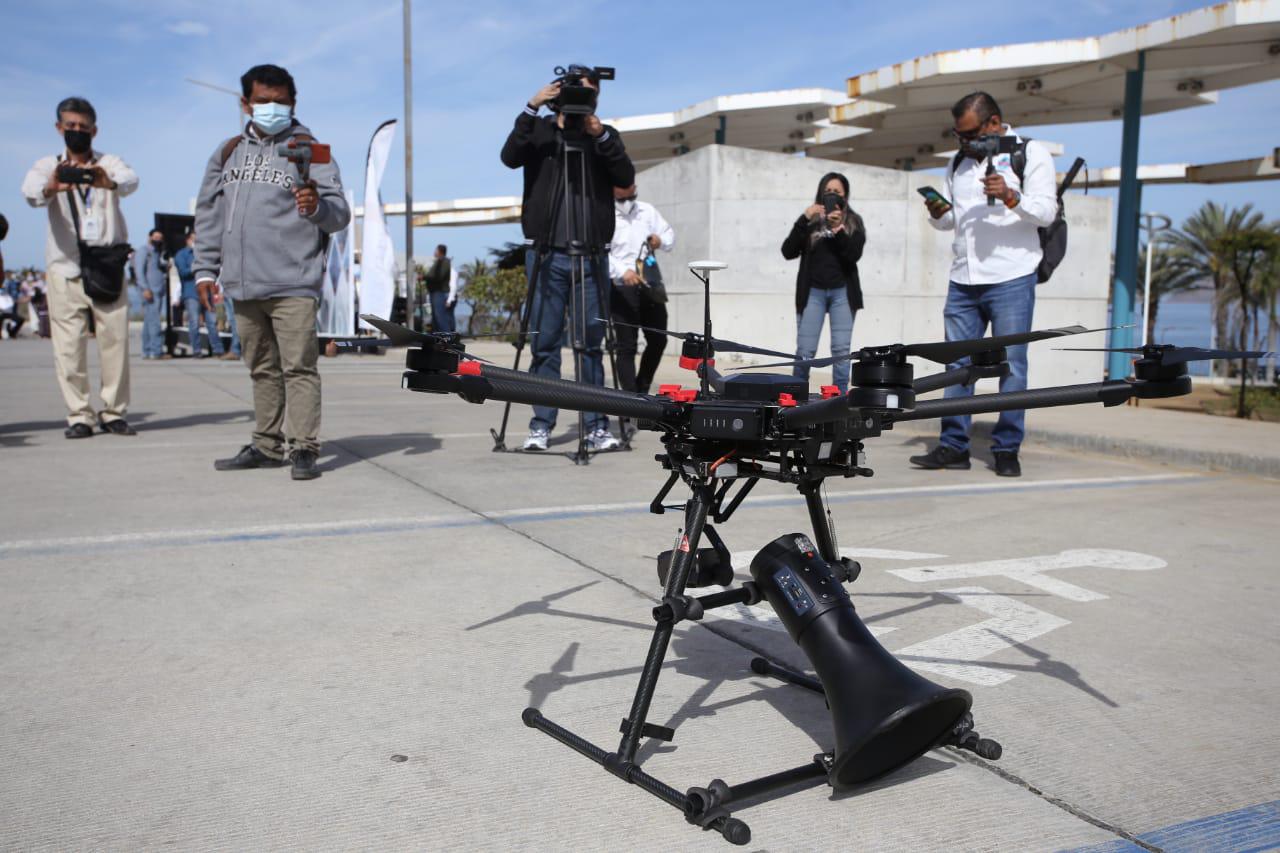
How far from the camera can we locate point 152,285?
16.8m

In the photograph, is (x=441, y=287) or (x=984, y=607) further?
(x=441, y=287)

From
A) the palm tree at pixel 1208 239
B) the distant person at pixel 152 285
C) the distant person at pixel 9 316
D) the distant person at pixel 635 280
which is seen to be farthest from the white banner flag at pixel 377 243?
the palm tree at pixel 1208 239

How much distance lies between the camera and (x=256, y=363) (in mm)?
5977

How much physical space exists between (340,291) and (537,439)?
12.8 meters

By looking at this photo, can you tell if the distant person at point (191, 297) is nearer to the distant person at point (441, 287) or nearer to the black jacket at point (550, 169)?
the distant person at point (441, 287)

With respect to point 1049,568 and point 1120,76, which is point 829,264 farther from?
point 1120,76

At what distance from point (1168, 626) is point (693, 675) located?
1.62m

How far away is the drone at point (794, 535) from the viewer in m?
1.94

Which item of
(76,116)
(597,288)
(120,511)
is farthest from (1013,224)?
(76,116)

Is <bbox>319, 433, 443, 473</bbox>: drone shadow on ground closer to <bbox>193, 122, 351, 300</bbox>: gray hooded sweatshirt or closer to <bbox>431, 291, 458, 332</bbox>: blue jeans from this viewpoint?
<bbox>193, 122, 351, 300</bbox>: gray hooded sweatshirt

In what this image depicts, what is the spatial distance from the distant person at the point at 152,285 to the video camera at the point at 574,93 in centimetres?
1284

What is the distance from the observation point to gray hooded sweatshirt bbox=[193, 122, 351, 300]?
18.7 feet

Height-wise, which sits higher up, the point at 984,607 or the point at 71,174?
the point at 71,174

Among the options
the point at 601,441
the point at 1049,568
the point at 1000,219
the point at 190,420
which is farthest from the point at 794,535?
the point at 190,420
